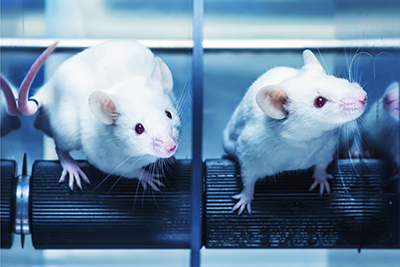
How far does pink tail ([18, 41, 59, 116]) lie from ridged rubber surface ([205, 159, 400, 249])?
571mm

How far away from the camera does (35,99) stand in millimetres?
1259

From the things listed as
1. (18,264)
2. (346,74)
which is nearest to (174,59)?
(346,74)

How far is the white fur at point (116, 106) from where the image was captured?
3.61ft

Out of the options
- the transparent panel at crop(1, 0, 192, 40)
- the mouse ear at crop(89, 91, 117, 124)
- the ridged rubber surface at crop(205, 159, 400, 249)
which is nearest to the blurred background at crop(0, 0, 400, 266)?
the transparent panel at crop(1, 0, 192, 40)

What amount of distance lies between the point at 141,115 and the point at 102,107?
0.10m

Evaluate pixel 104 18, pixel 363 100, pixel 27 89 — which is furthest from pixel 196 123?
pixel 104 18

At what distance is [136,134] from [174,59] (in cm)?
46

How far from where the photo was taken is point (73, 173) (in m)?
1.27

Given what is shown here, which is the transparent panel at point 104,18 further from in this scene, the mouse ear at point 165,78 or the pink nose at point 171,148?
the pink nose at point 171,148

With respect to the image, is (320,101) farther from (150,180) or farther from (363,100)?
(150,180)

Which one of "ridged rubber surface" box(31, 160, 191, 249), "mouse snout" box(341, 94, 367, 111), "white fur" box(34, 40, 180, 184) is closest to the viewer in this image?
"mouse snout" box(341, 94, 367, 111)

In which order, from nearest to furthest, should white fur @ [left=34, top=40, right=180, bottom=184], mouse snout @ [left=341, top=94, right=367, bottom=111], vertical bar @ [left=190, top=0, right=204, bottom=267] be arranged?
vertical bar @ [left=190, top=0, right=204, bottom=267] → mouse snout @ [left=341, top=94, right=367, bottom=111] → white fur @ [left=34, top=40, right=180, bottom=184]

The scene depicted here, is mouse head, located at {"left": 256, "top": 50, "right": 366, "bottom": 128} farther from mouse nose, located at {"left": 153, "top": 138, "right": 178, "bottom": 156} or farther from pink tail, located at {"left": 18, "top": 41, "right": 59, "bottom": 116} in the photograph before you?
pink tail, located at {"left": 18, "top": 41, "right": 59, "bottom": 116}

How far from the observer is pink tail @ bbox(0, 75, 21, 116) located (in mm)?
1104
